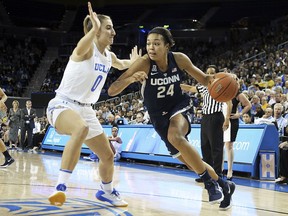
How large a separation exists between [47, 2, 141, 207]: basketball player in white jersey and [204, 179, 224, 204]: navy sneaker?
0.91 m

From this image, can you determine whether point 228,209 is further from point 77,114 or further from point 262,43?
point 262,43

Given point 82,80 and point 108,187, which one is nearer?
point 82,80

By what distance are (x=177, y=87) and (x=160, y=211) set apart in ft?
4.25

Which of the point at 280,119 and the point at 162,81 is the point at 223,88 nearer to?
the point at 162,81

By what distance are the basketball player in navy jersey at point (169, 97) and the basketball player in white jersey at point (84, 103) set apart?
387mm

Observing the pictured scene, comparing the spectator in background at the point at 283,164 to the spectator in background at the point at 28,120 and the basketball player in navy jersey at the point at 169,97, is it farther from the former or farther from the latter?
the spectator in background at the point at 28,120

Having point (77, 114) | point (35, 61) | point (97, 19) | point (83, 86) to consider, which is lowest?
point (77, 114)

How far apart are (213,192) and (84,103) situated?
5.21ft

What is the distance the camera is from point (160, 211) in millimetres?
4500

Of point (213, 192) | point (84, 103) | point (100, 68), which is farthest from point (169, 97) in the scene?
point (213, 192)

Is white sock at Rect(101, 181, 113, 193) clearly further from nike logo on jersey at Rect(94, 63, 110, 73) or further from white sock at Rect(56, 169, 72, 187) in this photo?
nike logo on jersey at Rect(94, 63, 110, 73)

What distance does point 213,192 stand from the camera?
14.8ft

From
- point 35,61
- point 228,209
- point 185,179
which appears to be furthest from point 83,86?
point 35,61

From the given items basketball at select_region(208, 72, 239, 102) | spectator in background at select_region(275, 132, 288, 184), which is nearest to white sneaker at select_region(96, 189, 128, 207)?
basketball at select_region(208, 72, 239, 102)
